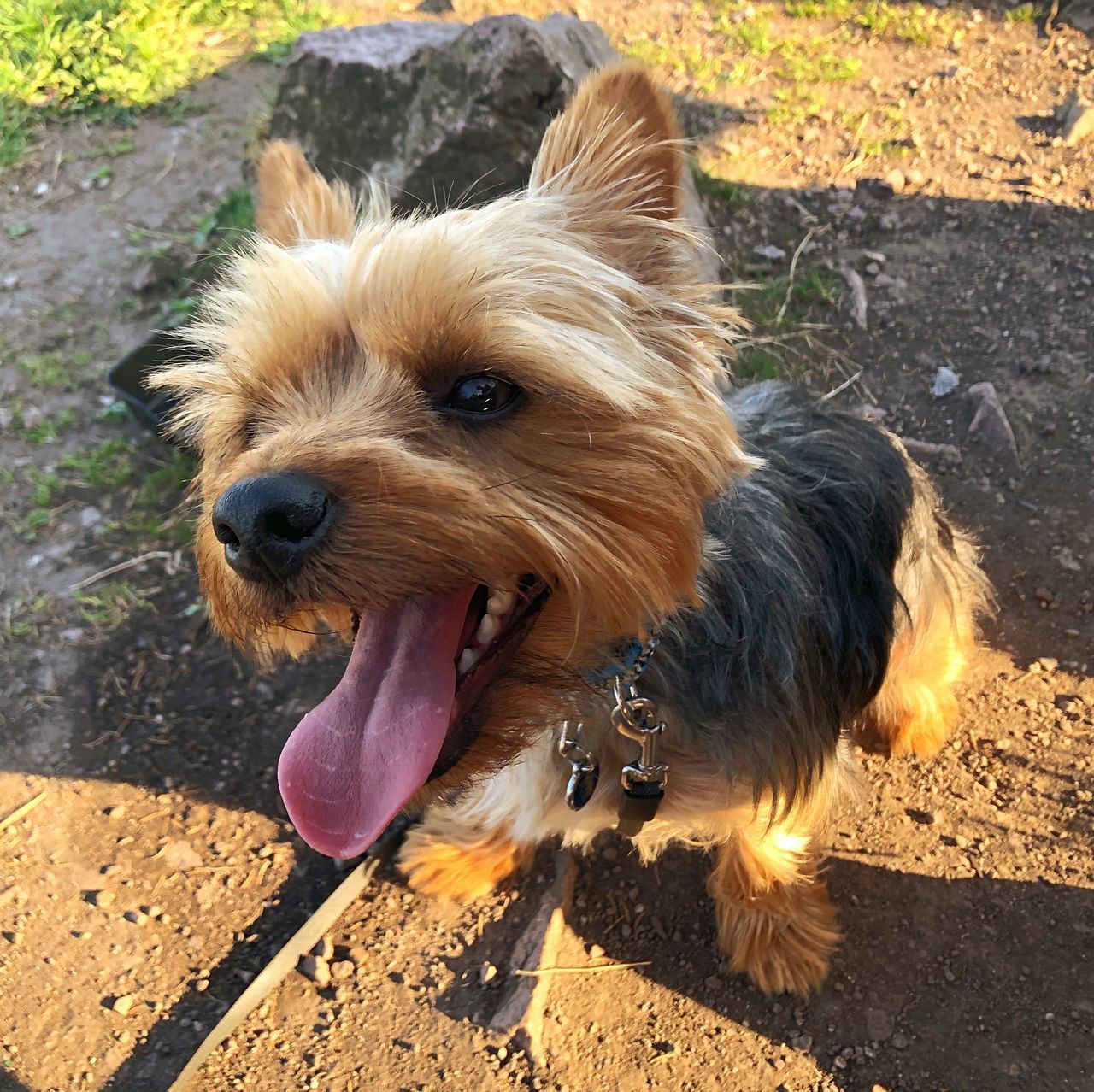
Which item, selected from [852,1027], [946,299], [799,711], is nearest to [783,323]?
[946,299]

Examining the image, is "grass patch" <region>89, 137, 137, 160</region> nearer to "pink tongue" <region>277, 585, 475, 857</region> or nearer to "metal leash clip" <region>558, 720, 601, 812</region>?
"pink tongue" <region>277, 585, 475, 857</region>

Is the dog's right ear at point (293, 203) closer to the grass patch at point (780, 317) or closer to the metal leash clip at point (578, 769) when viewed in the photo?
the metal leash clip at point (578, 769)

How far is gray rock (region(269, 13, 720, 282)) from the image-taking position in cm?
426

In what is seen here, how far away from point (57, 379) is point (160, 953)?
323 centimetres

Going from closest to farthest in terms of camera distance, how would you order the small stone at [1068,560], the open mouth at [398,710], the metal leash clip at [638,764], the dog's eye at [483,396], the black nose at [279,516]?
the black nose at [279,516] → the dog's eye at [483,396] → the open mouth at [398,710] → the metal leash clip at [638,764] → the small stone at [1068,560]

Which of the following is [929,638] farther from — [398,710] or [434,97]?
[434,97]

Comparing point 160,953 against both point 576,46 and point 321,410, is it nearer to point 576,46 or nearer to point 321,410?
point 321,410

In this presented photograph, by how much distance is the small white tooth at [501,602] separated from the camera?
6.33 feet

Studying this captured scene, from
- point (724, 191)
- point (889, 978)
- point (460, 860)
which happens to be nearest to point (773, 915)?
point (889, 978)

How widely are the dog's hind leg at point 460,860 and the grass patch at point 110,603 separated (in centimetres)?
173

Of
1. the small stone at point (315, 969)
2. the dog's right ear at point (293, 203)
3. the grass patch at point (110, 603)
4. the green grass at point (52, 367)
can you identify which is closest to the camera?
the dog's right ear at point (293, 203)

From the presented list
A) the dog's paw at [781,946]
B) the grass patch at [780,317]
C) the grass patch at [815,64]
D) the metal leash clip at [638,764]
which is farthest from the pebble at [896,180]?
the metal leash clip at [638,764]

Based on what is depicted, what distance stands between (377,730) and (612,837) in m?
1.58

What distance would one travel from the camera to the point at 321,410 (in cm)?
190
